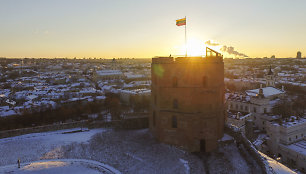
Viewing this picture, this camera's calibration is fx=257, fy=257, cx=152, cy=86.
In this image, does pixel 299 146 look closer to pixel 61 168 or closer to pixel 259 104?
pixel 259 104

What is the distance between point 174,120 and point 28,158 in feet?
38.6

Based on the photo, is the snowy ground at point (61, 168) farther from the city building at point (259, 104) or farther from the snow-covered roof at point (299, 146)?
the city building at point (259, 104)

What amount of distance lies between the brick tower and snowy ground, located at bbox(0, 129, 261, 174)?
1174 millimetres

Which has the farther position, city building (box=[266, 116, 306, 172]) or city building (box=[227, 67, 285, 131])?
city building (box=[227, 67, 285, 131])

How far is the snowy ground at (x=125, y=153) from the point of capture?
59.6 ft

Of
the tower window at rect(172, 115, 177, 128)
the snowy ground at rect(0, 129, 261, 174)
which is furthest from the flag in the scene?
the snowy ground at rect(0, 129, 261, 174)

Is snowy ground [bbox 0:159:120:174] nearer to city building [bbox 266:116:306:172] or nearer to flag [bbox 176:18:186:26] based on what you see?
flag [bbox 176:18:186:26]

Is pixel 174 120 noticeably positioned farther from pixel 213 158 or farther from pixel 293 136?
pixel 293 136

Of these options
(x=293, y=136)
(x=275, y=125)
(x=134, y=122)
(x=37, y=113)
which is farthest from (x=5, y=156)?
(x=293, y=136)

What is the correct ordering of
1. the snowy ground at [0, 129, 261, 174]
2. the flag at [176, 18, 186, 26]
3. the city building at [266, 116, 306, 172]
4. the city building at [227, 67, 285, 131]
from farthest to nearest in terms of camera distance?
the city building at [227, 67, 285, 131] → the city building at [266, 116, 306, 172] → the flag at [176, 18, 186, 26] → the snowy ground at [0, 129, 261, 174]

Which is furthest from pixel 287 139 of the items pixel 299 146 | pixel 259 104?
pixel 259 104

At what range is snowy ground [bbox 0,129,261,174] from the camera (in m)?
18.2

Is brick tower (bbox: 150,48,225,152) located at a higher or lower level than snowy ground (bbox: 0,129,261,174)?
higher

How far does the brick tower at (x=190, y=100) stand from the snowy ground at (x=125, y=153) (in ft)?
3.85
